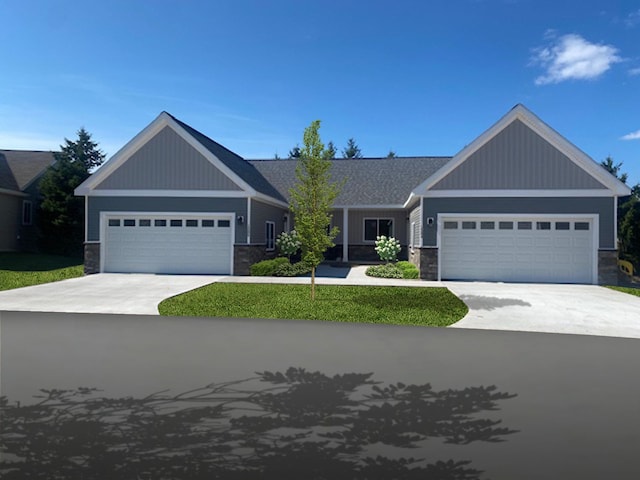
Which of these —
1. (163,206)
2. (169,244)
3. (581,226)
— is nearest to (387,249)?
(581,226)

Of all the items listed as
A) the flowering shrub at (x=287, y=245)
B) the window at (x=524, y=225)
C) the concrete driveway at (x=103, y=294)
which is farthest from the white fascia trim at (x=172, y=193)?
the window at (x=524, y=225)

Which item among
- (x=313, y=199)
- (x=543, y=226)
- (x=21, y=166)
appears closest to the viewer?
(x=313, y=199)

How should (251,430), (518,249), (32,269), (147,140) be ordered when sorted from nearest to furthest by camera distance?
1. (251,430)
2. (518,249)
3. (147,140)
4. (32,269)

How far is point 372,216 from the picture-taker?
24406 millimetres

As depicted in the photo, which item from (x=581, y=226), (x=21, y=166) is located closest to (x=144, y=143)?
(x=21, y=166)

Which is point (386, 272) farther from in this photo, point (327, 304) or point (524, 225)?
point (327, 304)

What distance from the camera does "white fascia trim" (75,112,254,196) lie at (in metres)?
17.2

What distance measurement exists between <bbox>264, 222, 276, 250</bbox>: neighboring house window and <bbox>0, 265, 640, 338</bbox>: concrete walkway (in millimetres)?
4352

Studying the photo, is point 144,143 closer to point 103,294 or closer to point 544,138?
point 103,294

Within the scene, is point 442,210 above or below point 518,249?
above

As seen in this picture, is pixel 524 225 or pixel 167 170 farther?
pixel 167 170

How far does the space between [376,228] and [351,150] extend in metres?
42.5

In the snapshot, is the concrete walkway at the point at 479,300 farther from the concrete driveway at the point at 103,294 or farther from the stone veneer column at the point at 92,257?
the stone veneer column at the point at 92,257

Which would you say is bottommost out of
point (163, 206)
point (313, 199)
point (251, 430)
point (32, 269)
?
point (251, 430)
